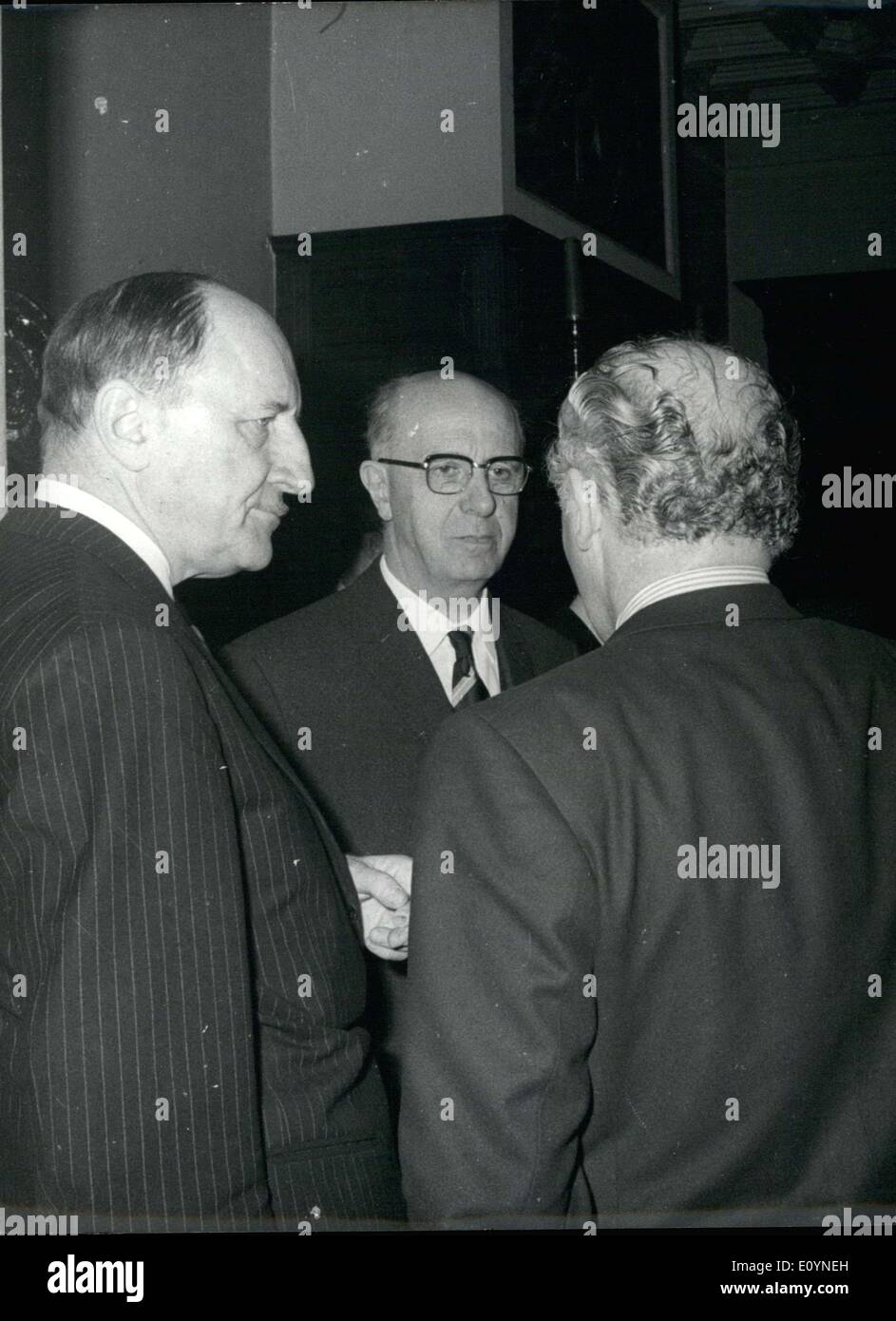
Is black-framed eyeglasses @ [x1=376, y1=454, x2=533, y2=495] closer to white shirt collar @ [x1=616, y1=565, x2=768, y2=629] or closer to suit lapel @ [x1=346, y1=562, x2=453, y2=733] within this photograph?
suit lapel @ [x1=346, y1=562, x2=453, y2=733]

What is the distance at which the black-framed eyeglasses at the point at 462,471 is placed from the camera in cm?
245

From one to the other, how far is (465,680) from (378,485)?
1.48 ft

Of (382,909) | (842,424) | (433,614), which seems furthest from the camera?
(842,424)

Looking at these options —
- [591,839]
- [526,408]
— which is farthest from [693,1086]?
[526,408]

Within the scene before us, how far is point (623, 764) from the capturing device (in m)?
1.14

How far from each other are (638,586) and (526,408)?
2.33 metres

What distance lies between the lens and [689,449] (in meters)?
1.21

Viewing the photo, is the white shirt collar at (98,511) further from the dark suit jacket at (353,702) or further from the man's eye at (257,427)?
the dark suit jacket at (353,702)

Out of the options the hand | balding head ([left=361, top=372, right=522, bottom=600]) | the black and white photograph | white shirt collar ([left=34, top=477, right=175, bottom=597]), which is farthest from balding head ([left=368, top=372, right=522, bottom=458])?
white shirt collar ([left=34, top=477, right=175, bottom=597])

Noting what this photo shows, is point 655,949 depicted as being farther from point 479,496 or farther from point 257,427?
point 479,496

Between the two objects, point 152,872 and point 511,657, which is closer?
point 152,872

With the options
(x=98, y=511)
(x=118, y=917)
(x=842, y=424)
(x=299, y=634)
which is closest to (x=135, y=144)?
(x=299, y=634)

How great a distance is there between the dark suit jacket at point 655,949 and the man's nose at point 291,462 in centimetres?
46
